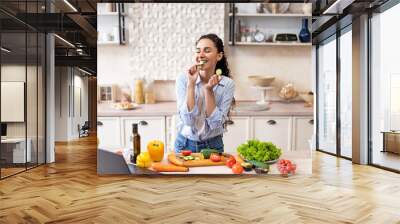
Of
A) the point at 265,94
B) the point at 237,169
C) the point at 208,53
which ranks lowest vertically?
the point at 237,169

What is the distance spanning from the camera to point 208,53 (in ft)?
17.4

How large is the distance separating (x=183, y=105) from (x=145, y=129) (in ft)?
1.93

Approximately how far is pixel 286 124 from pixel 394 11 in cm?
243

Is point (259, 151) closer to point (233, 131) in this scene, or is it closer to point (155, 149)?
point (233, 131)

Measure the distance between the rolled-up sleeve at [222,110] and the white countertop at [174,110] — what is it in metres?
0.12

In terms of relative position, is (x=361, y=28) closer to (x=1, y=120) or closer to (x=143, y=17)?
(x=143, y=17)

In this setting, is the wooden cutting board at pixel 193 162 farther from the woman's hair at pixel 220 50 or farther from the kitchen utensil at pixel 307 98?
the kitchen utensil at pixel 307 98

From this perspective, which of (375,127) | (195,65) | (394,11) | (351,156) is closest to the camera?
(195,65)

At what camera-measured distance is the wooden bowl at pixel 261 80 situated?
533 cm

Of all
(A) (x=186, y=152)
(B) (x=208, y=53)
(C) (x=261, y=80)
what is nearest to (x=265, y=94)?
(C) (x=261, y=80)

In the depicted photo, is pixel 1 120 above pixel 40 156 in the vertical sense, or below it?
above

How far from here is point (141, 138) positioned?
5.31 metres

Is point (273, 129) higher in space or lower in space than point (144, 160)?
higher

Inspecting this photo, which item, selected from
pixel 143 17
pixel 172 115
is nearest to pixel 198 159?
pixel 172 115
